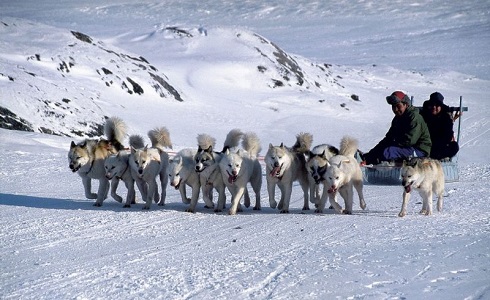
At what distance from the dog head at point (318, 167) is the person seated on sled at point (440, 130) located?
11.0 feet

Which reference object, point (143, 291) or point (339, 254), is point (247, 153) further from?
point (143, 291)

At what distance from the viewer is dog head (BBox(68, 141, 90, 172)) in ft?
27.4

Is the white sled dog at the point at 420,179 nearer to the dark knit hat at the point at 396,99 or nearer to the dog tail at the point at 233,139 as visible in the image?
the dark knit hat at the point at 396,99

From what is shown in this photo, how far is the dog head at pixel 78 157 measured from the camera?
8.36 metres

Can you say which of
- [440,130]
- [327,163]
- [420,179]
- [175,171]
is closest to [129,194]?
[175,171]

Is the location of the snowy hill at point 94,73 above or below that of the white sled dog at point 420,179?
above

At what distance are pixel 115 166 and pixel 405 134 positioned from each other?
3762 mm

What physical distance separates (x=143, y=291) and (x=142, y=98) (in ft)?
70.5

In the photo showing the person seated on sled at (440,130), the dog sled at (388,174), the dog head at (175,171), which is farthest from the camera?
the person seated on sled at (440,130)

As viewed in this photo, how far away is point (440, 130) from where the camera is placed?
10.7 m

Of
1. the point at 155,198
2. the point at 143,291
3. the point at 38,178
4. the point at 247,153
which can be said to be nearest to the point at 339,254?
the point at 143,291

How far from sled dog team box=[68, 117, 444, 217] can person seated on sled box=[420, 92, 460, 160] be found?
2.62 metres

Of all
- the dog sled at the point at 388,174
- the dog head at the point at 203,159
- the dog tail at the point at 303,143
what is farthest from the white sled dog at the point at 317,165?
the dog sled at the point at 388,174

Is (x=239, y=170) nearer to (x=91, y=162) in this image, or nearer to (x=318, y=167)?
(x=318, y=167)
